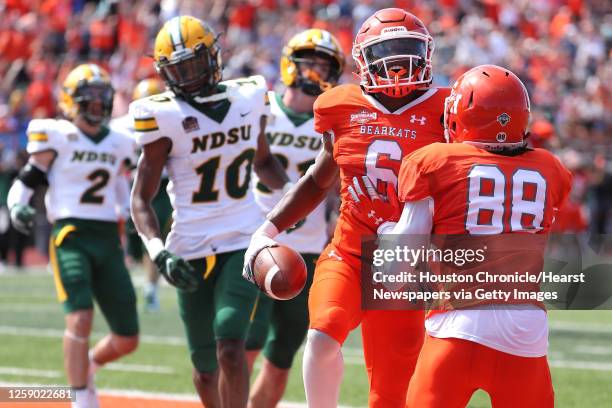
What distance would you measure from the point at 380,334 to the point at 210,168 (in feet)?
4.73

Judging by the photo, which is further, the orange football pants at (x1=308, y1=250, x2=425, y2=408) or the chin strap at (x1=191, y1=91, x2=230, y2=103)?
the chin strap at (x1=191, y1=91, x2=230, y2=103)

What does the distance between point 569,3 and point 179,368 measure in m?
13.7

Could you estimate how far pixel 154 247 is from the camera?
5.18m

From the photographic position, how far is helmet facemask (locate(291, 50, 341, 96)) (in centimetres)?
625

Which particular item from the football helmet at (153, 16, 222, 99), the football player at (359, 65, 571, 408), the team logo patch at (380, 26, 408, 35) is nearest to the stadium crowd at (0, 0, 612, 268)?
the football helmet at (153, 16, 222, 99)

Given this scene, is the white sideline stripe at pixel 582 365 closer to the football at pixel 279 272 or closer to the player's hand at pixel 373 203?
the player's hand at pixel 373 203

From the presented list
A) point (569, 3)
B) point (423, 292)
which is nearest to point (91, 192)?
point (423, 292)

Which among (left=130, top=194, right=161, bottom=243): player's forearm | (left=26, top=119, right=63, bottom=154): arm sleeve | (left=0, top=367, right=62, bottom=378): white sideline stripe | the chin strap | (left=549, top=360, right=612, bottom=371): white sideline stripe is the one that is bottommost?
(left=549, top=360, right=612, bottom=371): white sideline stripe

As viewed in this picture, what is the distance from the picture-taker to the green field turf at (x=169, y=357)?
7305mm

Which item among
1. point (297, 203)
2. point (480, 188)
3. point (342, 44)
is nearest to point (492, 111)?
point (480, 188)

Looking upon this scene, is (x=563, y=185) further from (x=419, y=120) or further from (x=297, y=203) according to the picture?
(x=297, y=203)

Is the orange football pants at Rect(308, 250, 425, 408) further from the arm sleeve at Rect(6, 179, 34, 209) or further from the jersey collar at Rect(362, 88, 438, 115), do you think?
the arm sleeve at Rect(6, 179, 34, 209)

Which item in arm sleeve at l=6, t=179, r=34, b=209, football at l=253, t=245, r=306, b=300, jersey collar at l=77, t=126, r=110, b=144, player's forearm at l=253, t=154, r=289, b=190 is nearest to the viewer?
football at l=253, t=245, r=306, b=300

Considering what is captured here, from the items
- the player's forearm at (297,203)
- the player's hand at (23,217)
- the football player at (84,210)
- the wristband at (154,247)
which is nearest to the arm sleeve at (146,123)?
the wristband at (154,247)
